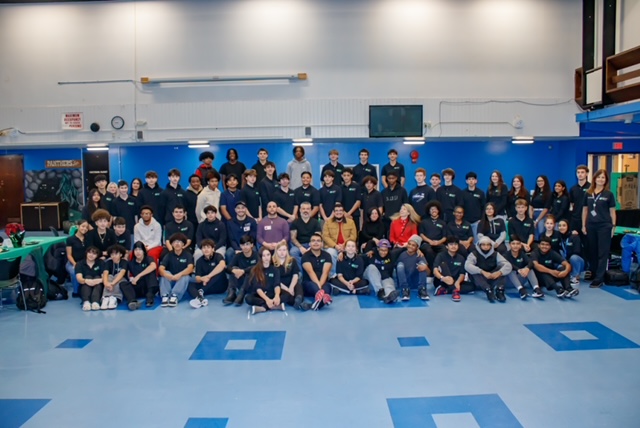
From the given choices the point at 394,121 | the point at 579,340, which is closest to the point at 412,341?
the point at 579,340

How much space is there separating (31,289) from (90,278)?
0.85m

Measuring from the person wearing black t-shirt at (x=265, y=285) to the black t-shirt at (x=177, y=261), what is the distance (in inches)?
45.2

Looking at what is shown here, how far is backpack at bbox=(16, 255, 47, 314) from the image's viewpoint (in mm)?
7133

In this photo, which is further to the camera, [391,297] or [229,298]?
[229,298]

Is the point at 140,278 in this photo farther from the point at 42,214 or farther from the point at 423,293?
the point at 42,214

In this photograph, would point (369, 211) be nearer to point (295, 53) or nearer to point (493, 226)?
point (493, 226)

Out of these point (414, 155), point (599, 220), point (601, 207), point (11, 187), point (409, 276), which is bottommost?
point (409, 276)

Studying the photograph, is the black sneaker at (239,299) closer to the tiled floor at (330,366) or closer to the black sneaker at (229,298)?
the black sneaker at (229,298)

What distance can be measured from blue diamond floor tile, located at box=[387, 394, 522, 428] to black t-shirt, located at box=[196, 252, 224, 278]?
4.07 metres

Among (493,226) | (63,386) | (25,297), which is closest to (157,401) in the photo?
(63,386)

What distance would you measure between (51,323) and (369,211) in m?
4.92

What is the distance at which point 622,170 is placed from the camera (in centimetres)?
1352

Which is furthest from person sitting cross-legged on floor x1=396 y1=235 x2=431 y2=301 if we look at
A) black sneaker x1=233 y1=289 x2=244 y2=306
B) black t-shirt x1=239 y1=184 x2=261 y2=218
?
black t-shirt x1=239 y1=184 x2=261 y2=218

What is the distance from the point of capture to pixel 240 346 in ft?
18.3
